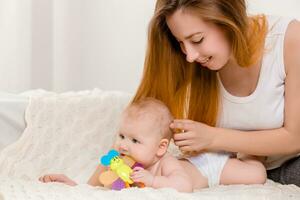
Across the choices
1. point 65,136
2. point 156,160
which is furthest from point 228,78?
point 65,136

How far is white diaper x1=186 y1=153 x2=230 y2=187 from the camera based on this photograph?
154cm

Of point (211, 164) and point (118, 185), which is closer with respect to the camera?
point (118, 185)

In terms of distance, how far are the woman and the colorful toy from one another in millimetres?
157

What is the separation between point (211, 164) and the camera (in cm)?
156

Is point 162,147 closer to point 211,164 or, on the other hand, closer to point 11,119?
point 211,164

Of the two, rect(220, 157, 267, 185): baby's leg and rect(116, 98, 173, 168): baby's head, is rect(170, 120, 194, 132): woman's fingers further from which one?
rect(220, 157, 267, 185): baby's leg

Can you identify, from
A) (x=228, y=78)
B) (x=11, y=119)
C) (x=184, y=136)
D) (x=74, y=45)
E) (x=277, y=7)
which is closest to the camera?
(x=184, y=136)

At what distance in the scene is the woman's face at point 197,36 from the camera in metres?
1.40

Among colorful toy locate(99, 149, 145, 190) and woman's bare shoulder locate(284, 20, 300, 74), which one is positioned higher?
woman's bare shoulder locate(284, 20, 300, 74)

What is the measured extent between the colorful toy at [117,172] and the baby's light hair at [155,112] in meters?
0.11

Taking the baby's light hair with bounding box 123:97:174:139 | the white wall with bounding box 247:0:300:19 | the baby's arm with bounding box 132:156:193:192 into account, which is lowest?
the baby's arm with bounding box 132:156:193:192

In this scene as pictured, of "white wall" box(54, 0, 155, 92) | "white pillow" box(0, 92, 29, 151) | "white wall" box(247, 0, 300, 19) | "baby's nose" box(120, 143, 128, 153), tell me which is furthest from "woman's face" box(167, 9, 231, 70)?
"white wall" box(54, 0, 155, 92)

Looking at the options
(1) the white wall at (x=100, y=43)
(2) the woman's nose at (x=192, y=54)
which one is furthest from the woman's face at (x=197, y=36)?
(1) the white wall at (x=100, y=43)

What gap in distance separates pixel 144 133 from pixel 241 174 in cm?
30
